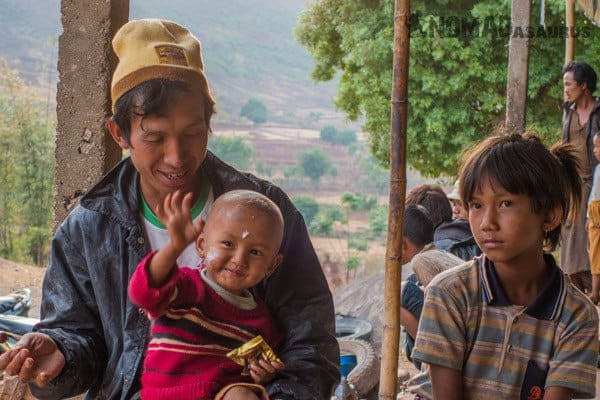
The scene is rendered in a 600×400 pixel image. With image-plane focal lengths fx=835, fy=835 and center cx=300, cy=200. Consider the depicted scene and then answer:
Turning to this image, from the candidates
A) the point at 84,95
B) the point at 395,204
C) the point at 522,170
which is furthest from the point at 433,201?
the point at 522,170

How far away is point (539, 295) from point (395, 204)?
1659 mm

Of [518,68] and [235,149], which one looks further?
[235,149]

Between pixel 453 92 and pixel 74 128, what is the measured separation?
1149 cm

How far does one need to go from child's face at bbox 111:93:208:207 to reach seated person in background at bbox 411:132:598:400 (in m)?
0.84

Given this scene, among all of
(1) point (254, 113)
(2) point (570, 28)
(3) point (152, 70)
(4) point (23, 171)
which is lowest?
(4) point (23, 171)

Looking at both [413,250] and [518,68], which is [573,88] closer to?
[518,68]

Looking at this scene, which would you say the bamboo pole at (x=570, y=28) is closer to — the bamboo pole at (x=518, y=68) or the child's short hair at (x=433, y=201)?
the bamboo pole at (x=518, y=68)

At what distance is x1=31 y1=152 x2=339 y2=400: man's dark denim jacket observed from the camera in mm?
2455

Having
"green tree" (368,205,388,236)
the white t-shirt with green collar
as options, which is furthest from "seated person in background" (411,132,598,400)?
"green tree" (368,205,388,236)

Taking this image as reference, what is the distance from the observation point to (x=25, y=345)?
2277mm

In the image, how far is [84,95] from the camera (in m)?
Answer: 3.77

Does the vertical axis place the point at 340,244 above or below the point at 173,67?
below

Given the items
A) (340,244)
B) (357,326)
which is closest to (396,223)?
(357,326)

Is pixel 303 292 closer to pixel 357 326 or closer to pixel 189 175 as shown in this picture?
pixel 189 175
